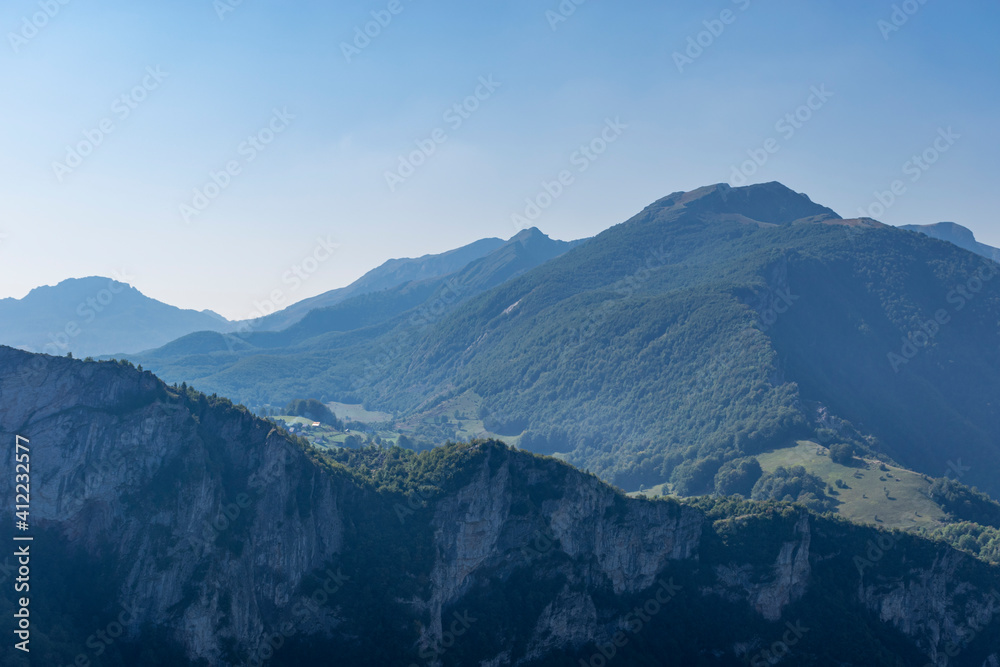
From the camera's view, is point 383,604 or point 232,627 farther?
point 383,604

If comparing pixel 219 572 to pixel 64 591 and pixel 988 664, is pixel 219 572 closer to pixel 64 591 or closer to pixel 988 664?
pixel 64 591

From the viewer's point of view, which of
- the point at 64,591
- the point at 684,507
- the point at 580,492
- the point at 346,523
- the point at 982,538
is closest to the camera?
the point at 64,591

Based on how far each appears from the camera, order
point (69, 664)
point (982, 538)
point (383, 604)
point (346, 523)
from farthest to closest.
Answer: point (982, 538) < point (346, 523) < point (383, 604) < point (69, 664)

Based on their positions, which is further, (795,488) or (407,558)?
(795,488)

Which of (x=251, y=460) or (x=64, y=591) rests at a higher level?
(x=251, y=460)

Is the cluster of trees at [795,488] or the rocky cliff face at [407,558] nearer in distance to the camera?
the rocky cliff face at [407,558]

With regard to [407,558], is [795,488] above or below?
below

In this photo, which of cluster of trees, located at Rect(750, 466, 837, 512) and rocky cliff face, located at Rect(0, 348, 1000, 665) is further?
cluster of trees, located at Rect(750, 466, 837, 512)

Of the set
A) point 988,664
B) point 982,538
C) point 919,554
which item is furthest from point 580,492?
point 982,538
